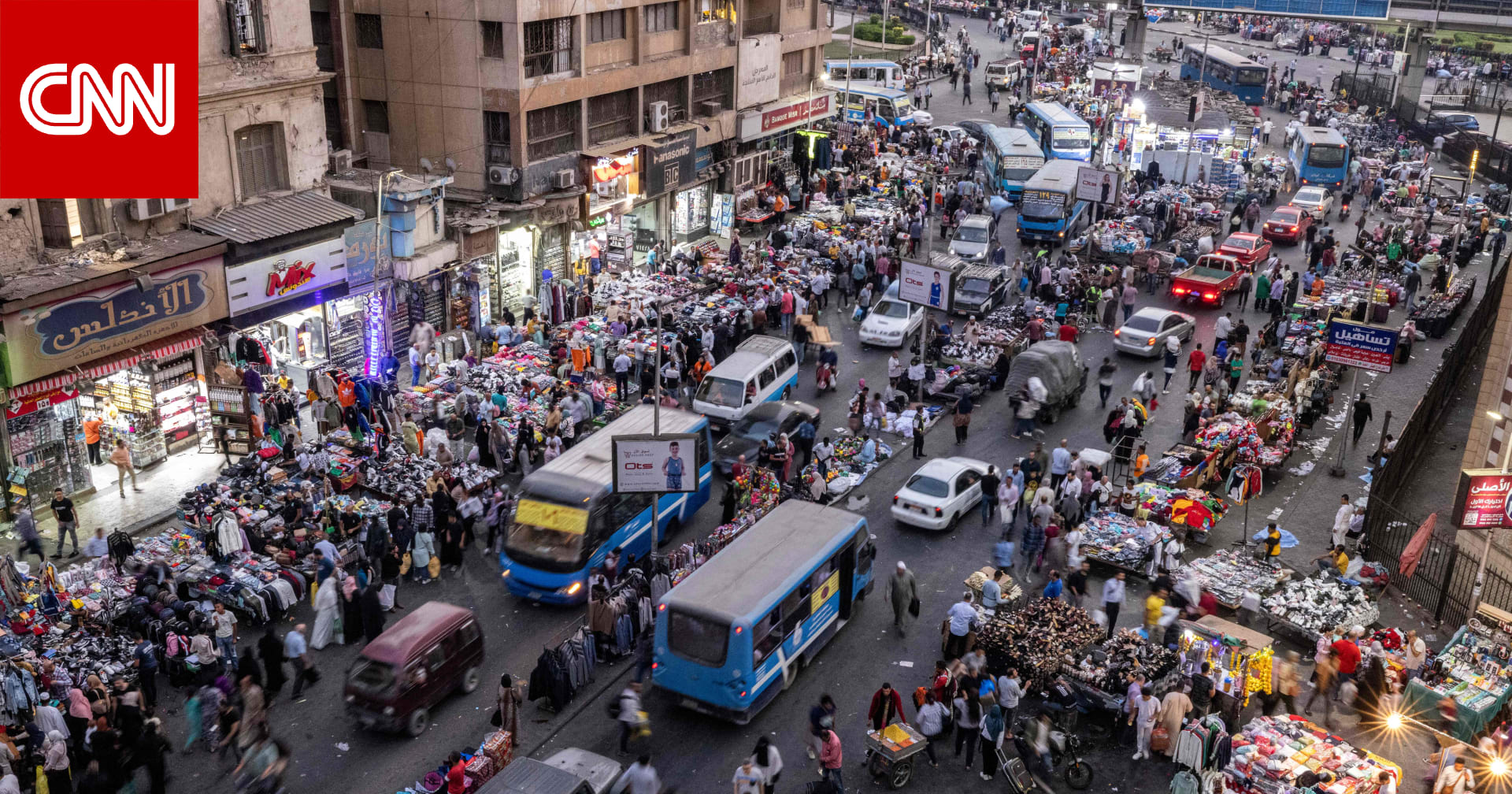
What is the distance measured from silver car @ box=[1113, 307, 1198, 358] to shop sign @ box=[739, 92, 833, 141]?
704 inches

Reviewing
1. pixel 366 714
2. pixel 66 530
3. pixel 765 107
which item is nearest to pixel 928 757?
pixel 366 714

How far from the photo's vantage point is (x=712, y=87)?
47.5 meters

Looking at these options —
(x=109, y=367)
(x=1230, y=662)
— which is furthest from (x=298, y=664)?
(x=1230, y=662)

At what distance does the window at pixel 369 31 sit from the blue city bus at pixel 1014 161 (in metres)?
27.7

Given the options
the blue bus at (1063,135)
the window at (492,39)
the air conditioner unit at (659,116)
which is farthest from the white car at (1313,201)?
the window at (492,39)

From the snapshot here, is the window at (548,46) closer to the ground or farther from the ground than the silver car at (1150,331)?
farther from the ground

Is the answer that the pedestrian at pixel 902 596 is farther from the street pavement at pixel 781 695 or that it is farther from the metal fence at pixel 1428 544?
the metal fence at pixel 1428 544

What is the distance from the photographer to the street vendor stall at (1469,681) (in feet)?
65.3

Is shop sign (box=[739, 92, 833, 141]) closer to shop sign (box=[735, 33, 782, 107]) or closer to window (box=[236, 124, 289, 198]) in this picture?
shop sign (box=[735, 33, 782, 107])

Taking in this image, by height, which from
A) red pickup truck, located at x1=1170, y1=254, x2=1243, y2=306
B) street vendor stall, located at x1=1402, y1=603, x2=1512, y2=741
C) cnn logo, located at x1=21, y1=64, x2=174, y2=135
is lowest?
street vendor stall, located at x1=1402, y1=603, x2=1512, y2=741

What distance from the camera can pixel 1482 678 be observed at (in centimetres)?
2058

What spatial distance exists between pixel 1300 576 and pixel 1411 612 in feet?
6.57

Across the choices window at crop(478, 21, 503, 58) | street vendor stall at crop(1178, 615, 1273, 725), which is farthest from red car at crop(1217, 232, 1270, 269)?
window at crop(478, 21, 503, 58)

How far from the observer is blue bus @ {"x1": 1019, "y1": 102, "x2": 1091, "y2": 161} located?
59.0m
